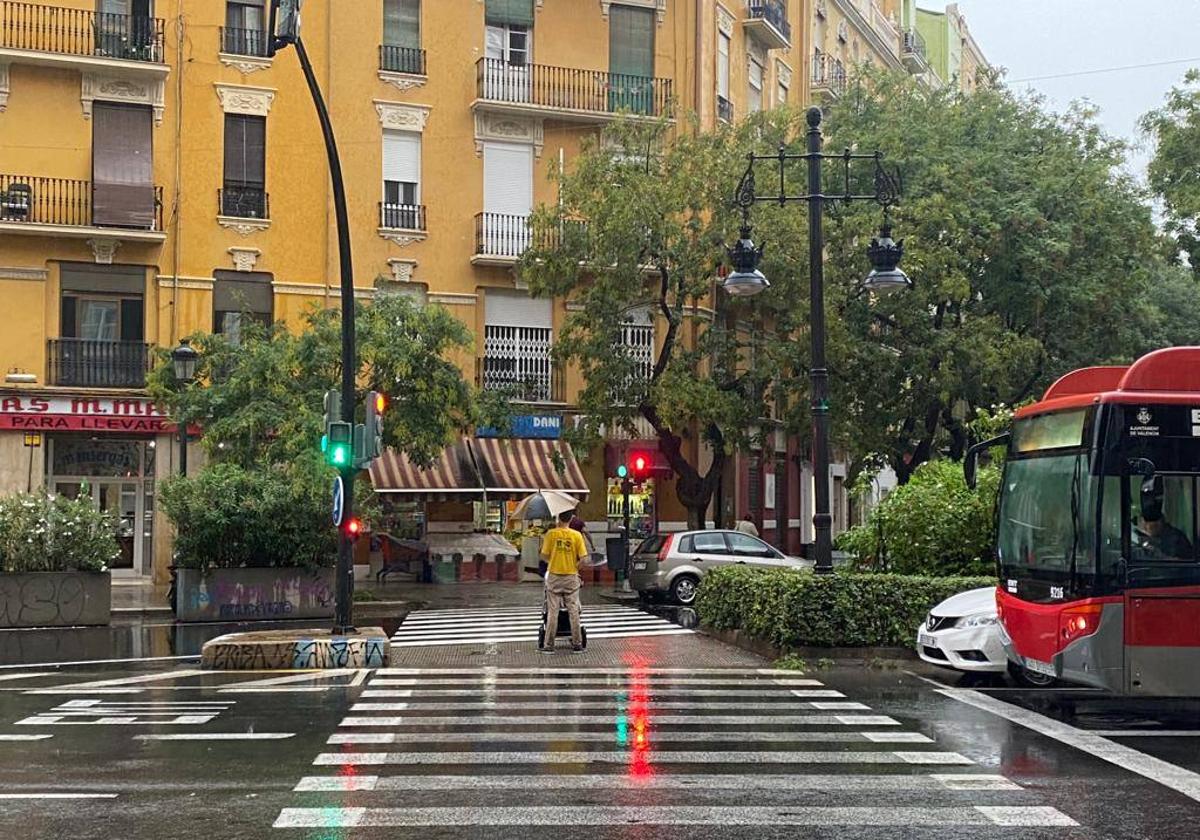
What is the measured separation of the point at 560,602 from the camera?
1797 cm

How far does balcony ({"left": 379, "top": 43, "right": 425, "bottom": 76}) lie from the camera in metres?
33.8

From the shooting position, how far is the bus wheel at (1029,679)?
14.0 meters

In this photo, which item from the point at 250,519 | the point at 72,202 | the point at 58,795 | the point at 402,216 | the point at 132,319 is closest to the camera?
the point at 58,795

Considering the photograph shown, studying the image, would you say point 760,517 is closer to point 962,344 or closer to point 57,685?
point 962,344

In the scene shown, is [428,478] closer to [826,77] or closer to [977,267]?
[977,267]

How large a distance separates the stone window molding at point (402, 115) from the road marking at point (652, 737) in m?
24.5

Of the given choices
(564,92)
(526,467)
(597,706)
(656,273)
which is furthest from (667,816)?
(564,92)

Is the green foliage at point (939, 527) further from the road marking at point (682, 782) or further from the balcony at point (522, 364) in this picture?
the balcony at point (522, 364)

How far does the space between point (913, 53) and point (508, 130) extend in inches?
979

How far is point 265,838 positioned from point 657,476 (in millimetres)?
28266

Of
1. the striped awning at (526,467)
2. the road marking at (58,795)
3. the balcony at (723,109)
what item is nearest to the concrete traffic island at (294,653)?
the road marking at (58,795)

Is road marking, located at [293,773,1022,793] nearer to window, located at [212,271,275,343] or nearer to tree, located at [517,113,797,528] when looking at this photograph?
tree, located at [517,113,797,528]

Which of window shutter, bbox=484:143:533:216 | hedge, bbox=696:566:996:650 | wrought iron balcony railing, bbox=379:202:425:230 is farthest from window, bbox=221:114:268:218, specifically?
hedge, bbox=696:566:996:650

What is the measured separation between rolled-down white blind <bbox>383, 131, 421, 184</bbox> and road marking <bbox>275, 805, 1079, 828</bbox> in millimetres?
27047
